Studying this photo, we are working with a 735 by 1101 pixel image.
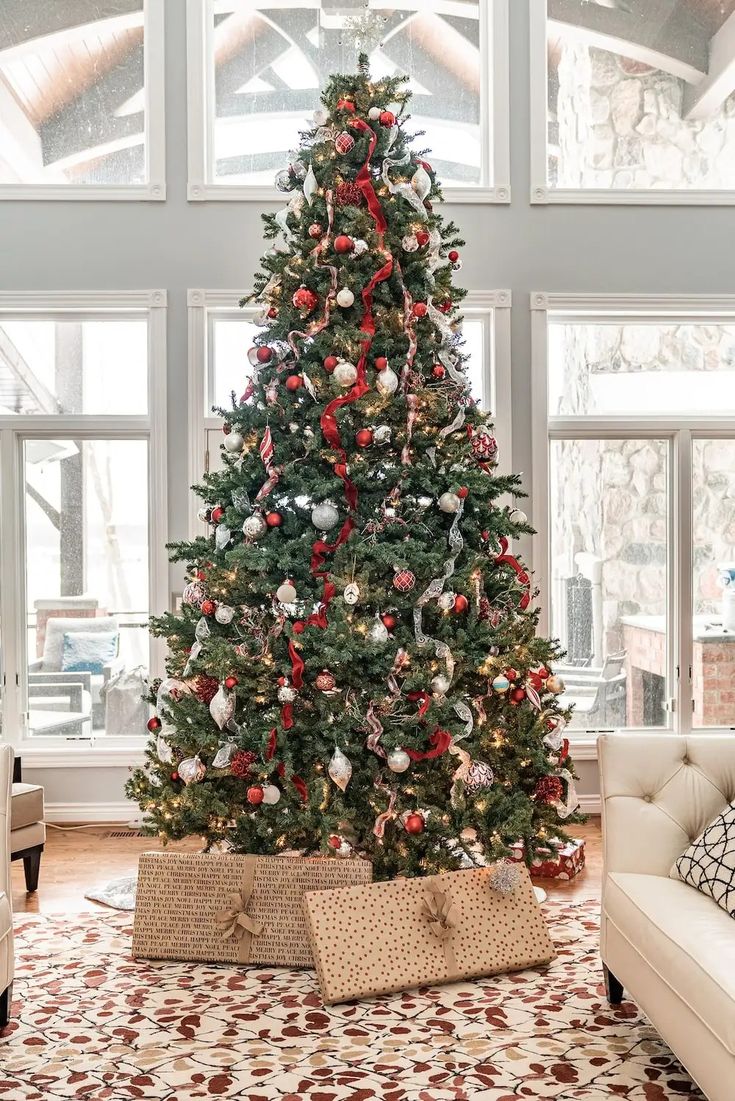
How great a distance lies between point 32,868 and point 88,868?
312 millimetres

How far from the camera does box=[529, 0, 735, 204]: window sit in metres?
5.02

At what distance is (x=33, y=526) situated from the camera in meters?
4.96

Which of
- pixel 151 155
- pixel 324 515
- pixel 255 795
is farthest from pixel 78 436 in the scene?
pixel 255 795

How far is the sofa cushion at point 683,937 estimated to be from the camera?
1995mm

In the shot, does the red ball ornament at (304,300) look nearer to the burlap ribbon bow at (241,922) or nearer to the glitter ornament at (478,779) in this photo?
the glitter ornament at (478,779)

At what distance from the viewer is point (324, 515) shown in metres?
3.37

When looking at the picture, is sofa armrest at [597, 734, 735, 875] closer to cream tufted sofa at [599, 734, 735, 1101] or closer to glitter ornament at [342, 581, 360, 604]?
cream tufted sofa at [599, 734, 735, 1101]

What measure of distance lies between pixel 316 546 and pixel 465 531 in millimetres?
564

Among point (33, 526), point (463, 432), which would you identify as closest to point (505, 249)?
point (463, 432)

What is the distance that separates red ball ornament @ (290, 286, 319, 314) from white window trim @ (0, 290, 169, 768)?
5.23 ft

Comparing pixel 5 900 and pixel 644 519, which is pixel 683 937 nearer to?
pixel 5 900

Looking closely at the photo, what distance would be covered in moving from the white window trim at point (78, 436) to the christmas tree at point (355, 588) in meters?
1.33

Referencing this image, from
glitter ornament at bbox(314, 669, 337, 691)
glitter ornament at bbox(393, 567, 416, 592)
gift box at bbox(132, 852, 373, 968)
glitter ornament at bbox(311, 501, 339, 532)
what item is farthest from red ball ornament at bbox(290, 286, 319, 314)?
gift box at bbox(132, 852, 373, 968)

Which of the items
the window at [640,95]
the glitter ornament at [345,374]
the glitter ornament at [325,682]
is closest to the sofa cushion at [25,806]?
the glitter ornament at [325,682]
